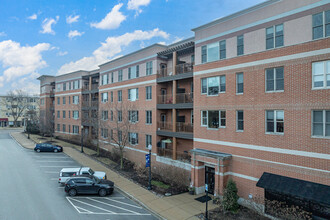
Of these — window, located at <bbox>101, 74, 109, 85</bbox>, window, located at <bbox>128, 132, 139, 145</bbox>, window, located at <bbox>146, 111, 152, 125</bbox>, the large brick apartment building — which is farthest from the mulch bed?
window, located at <bbox>101, 74, 109, 85</bbox>

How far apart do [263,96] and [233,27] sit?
6.02 meters

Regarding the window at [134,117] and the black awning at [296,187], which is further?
the window at [134,117]

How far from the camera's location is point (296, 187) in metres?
13.4

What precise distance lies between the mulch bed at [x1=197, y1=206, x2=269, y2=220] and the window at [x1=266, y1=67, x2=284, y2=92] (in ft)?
27.7

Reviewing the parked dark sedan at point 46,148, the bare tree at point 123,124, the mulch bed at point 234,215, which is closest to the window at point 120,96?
the bare tree at point 123,124

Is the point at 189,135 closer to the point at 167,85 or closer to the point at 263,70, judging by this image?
the point at 167,85

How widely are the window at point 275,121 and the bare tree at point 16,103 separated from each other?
3502 inches

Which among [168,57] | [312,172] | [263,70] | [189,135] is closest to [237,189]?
[312,172]

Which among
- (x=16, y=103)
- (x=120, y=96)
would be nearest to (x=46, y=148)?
(x=120, y=96)

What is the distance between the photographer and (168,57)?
26828 millimetres

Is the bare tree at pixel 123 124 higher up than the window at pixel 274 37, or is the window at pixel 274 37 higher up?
the window at pixel 274 37

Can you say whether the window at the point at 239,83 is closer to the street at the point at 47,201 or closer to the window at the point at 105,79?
the street at the point at 47,201

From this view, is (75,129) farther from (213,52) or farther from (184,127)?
(213,52)

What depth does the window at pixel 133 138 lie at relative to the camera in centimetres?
2902
